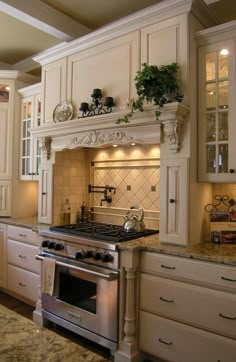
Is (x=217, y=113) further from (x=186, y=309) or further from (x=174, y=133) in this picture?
(x=186, y=309)

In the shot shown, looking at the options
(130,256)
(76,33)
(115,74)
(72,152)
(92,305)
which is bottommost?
(92,305)

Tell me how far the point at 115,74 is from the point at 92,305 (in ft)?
6.73

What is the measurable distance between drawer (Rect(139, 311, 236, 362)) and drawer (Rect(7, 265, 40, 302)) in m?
1.34

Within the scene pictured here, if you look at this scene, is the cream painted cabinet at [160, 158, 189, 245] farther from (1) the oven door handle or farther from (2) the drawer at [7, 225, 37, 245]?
(2) the drawer at [7, 225, 37, 245]

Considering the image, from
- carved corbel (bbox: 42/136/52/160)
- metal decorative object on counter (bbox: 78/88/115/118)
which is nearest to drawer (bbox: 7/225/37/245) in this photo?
carved corbel (bbox: 42/136/52/160)

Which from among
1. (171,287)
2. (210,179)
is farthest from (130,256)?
(210,179)

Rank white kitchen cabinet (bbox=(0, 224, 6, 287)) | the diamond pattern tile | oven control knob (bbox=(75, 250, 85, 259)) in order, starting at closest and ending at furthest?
oven control knob (bbox=(75, 250, 85, 259)) → the diamond pattern tile → white kitchen cabinet (bbox=(0, 224, 6, 287))

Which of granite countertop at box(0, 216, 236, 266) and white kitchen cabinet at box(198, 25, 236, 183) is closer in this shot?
granite countertop at box(0, 216, 236, 266)

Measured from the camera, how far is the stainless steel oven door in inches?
92.8

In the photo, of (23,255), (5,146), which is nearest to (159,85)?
(23,255)

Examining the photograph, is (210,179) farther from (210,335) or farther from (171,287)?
(210,335)

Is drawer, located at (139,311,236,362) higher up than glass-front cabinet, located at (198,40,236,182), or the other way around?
glass-front cabinet, located at (198,40,236,182)

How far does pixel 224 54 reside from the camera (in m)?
2.35

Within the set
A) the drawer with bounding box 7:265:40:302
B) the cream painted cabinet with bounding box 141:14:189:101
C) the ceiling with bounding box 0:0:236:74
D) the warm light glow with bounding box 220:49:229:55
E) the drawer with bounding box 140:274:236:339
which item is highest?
the ceiling with bounding box 0:0:236:74
